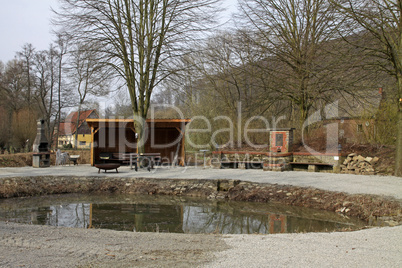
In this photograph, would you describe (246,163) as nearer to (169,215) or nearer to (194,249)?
(169,215)

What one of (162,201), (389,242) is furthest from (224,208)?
(389,242)

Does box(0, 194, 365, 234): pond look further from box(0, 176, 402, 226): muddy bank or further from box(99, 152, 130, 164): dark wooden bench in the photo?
box(99, 152, 130, 164): dark wooden bench

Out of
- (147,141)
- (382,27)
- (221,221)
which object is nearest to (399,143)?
(382,27)

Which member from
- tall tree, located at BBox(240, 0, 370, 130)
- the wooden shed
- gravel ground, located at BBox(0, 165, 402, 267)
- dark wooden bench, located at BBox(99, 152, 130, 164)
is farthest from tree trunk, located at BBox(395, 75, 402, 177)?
dark wooden bench, located at BBox(99, 152, 130, 164)

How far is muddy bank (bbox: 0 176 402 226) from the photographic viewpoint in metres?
9.94

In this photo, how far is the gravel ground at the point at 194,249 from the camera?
4566 mm

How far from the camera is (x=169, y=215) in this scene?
9.84 meters

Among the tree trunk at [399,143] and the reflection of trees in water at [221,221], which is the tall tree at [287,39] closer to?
the tree trunk at [399,143]

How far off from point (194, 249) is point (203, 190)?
7.43m

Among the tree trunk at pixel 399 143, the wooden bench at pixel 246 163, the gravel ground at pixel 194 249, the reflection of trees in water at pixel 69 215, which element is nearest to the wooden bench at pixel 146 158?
the wooden bench at pixel 246 163

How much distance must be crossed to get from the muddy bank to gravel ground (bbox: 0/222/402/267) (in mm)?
3367

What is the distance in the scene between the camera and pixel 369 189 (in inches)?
418

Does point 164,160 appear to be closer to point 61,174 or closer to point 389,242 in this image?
point 61,174

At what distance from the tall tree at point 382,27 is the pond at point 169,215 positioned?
5649mm
